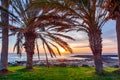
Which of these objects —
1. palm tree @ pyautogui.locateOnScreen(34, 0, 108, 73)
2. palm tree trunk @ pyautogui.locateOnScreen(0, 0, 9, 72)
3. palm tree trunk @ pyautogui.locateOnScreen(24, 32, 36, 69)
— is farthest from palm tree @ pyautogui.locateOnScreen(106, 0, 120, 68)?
palm tree trunk @ pyautogui.locateOnScreen(0, 0, 9, 72)

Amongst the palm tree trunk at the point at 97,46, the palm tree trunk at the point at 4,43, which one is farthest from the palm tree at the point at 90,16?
the palm tree trunk at the point at 4,43

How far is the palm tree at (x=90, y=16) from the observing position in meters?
16.3

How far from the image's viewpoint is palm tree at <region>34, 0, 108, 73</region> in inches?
640

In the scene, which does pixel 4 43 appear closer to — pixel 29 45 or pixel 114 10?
pixel 29 45

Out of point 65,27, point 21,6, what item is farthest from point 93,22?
point 21,6

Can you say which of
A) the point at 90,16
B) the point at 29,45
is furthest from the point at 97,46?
the point at 29,45

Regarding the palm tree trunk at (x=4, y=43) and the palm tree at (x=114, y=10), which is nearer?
the palm tree at (x=114, y=10)

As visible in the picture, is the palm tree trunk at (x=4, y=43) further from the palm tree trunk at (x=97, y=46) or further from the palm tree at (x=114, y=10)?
the palm tree at (x=114, y=10)

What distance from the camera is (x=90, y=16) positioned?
16859 millimetres

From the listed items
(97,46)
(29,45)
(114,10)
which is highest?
(114,10)

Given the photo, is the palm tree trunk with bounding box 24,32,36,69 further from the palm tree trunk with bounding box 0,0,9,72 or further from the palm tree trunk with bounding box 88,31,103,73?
the palm tree trunk with bounding box 88,31,103,73

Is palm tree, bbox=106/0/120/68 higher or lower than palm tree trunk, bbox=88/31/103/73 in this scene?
higher

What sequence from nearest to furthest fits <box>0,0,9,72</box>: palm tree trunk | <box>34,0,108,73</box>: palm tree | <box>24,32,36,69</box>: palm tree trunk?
1. <box>34,0,108,73</box>: palm tree
2. <box>0,0,9,72</box>: palm tree trunk
3. <box>24,32,36,69</box>: palm tree trunk

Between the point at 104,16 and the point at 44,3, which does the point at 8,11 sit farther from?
the point at 104,16
